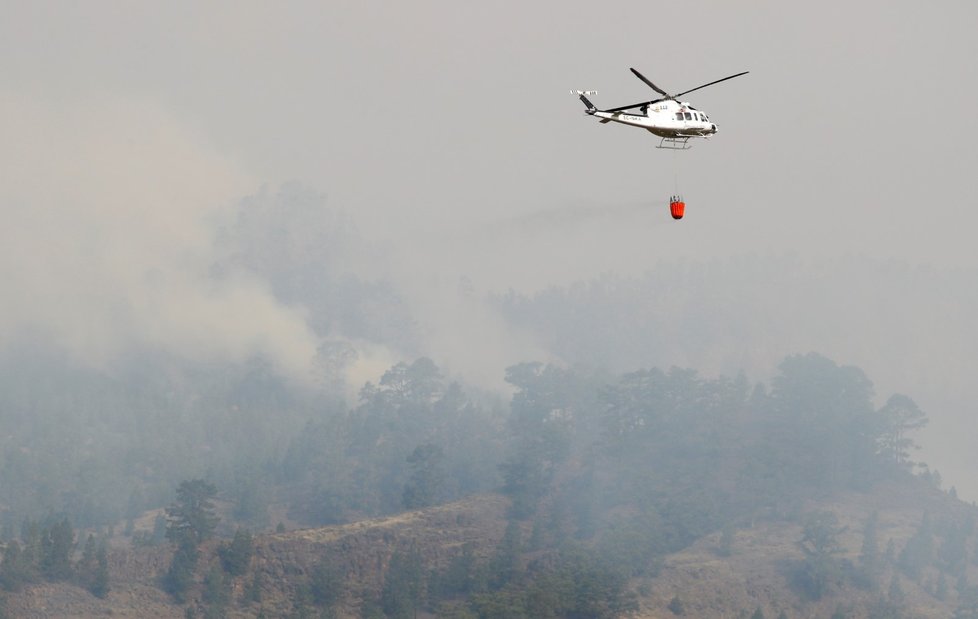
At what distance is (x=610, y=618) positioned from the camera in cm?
18425

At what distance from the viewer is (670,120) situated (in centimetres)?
11944

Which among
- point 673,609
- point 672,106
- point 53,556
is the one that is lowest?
point 673,609

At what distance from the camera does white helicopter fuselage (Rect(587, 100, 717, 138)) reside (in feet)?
386

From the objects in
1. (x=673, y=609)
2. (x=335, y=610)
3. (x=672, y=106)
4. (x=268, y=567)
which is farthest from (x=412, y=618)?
(x=672, y=106)

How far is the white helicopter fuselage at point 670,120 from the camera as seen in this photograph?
118 metres

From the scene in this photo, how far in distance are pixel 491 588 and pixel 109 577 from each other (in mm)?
45983

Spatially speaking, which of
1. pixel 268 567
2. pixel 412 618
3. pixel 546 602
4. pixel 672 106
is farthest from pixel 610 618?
pixel 672 106

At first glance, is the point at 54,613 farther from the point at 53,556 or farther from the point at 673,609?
the point at 673,609

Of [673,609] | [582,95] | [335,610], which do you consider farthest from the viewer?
[673,609]

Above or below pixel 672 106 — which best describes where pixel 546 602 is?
below

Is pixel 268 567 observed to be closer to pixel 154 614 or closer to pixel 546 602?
pixel 154 614

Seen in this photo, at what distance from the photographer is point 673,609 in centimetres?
19950

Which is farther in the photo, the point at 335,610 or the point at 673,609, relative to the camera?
the point at 673,609

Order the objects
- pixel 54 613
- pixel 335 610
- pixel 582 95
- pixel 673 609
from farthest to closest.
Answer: pixel 673 609, pixel 335 610, pixel 54 613, pixel 582 95
